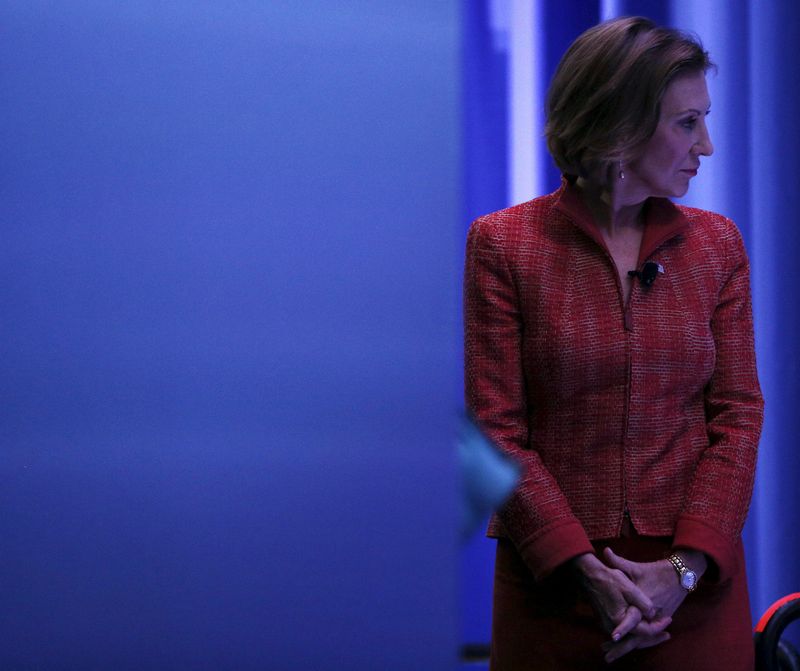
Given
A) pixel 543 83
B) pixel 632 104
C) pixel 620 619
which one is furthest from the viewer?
pixel 543 83

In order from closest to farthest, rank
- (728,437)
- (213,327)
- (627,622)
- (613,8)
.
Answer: (213,327)
(627,622)
(728,437)
(613,8)

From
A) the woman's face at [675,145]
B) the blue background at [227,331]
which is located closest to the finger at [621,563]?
the woman's face at [675,145]

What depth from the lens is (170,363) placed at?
2.05 ft

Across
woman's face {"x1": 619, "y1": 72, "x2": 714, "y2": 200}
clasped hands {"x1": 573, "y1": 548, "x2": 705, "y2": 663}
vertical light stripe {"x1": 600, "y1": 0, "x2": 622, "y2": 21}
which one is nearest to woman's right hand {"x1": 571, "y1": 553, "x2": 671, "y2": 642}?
clasped hands {"x1": 573, "y1": 548, "x2": 705, "y2": 663}

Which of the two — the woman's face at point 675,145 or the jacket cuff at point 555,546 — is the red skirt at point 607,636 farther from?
the woman's face at point 675,145

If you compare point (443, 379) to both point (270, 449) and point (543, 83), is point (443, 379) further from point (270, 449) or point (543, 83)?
point (543, 83)

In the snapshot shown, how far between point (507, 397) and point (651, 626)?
351 millimetres

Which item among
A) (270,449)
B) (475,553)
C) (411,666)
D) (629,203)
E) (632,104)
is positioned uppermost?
(632,104)

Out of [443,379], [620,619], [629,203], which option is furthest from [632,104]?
[443,379]

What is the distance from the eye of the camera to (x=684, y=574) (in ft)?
4.17

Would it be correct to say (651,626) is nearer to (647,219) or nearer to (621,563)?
(621,563)

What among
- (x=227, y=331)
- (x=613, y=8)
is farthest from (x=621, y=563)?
(x=613, y=8)

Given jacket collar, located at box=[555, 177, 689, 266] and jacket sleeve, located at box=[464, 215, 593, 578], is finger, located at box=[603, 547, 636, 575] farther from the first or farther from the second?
jacket collar, located at box=[555, 177, 689, 266]

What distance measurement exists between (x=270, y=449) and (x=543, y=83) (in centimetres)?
200
